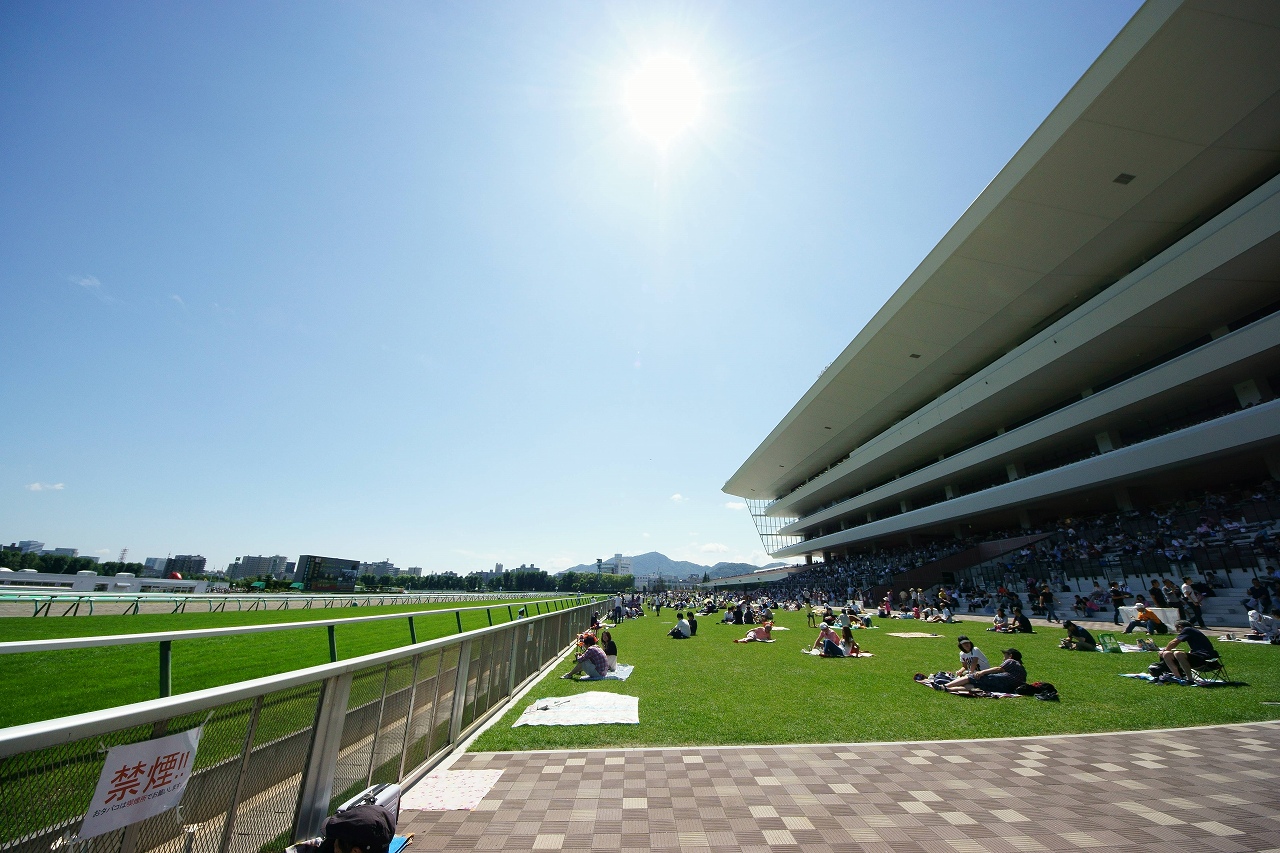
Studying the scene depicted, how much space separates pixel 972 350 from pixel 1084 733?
32.3m

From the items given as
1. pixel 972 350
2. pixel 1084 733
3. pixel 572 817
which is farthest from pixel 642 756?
pixel 972 350

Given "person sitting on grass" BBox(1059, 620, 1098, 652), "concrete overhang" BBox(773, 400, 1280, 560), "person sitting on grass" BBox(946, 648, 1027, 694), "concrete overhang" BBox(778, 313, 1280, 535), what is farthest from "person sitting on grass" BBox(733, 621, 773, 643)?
"concrete overhang" BBox(778, 313, 1280, 535)

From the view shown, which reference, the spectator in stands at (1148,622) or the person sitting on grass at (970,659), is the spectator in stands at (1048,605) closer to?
the spectator in stands at (1148,622)

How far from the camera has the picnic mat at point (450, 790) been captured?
435 centimetres

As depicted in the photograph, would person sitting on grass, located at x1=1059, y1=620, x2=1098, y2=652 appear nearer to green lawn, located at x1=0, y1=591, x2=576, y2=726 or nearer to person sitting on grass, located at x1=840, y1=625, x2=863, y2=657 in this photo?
person sitting on grass, located at x1=840, y1=625, x2=863, y2=657

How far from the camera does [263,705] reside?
2992 millimetres

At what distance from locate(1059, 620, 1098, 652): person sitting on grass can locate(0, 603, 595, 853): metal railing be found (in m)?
14.3

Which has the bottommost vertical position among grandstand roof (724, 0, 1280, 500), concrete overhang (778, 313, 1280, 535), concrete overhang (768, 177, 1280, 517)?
concrete overhang (778, 313, 1280, 535)

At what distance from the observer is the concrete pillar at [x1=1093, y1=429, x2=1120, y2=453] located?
1054 inches

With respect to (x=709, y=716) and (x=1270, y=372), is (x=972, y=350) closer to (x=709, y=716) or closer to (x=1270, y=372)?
(x=1270, y=372)

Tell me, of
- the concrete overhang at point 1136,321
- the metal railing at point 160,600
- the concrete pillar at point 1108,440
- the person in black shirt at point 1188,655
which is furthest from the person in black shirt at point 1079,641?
the metal railing at point 160,600

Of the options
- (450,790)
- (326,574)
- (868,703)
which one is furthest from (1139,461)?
(326,574)

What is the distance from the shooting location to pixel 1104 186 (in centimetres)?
2039

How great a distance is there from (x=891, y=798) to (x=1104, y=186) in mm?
26492
